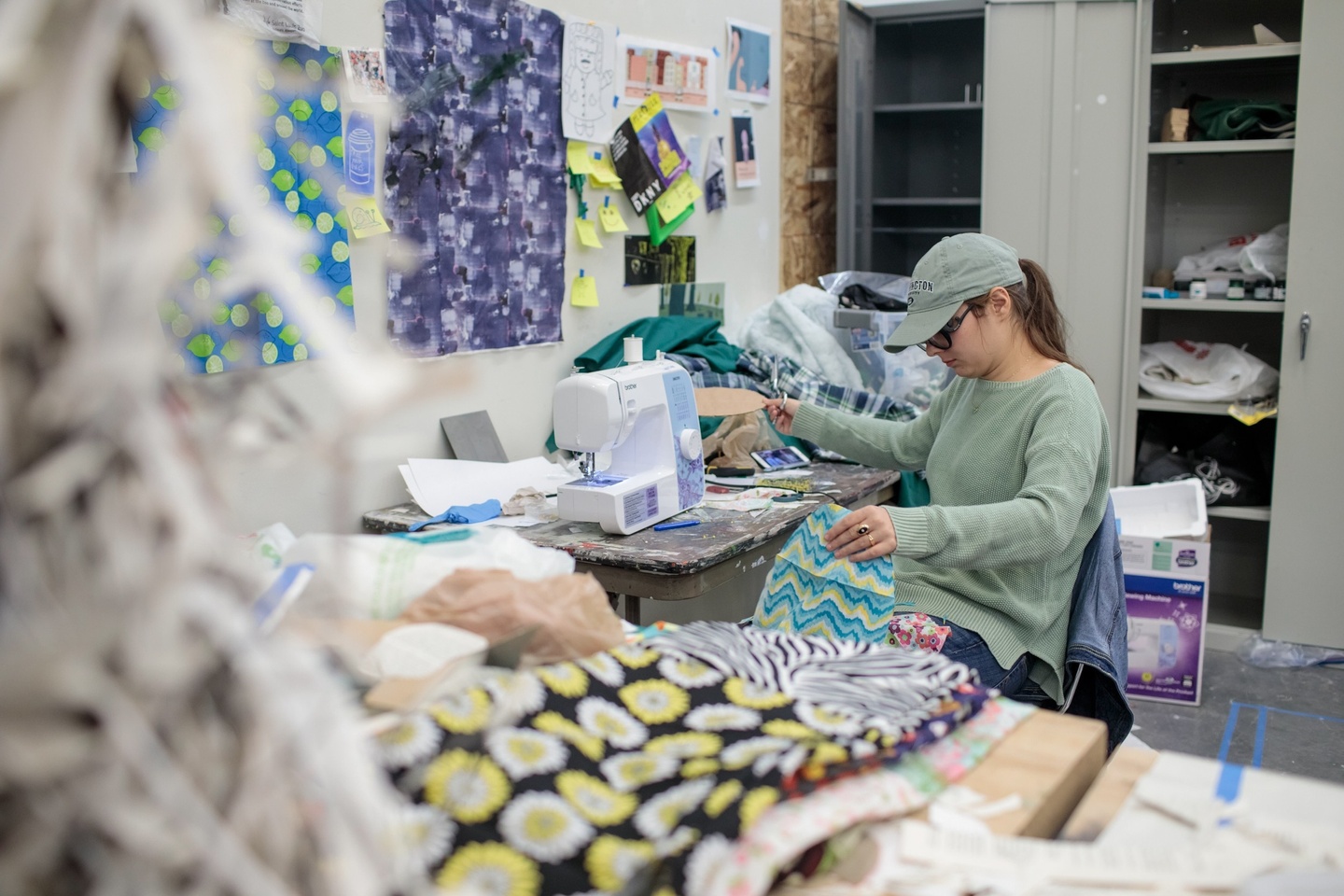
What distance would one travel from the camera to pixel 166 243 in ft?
1.74

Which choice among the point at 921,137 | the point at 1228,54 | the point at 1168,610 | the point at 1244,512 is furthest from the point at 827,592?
the point at 921,137

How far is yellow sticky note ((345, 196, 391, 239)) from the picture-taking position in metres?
2.40

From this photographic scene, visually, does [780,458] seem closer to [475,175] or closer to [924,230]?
[475,175]

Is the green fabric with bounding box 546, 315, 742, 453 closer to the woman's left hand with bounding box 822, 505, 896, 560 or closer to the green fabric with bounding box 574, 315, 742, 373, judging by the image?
the green fabric with bounding box 574, 315, 742, 373

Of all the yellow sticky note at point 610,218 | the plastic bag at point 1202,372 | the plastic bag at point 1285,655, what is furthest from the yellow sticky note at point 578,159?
the plastic bag at point 1285,655

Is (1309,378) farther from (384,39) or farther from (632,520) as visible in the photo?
(384,39)

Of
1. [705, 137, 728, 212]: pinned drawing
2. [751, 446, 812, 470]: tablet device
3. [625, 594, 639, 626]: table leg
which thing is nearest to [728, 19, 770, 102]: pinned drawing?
[705, 137, 728, 212]: pinned drawing

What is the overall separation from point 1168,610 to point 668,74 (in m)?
2.19

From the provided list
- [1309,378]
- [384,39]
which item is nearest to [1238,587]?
[1309,378]

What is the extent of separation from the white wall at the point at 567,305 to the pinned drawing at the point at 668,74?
0.14 ft

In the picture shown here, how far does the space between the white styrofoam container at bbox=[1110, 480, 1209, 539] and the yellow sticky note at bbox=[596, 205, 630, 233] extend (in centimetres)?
175

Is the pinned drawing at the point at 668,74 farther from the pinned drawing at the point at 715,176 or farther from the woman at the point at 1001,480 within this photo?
the woman at the point at 1001,480

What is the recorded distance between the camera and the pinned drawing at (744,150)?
3.86 m

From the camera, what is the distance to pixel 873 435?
8.54ft
